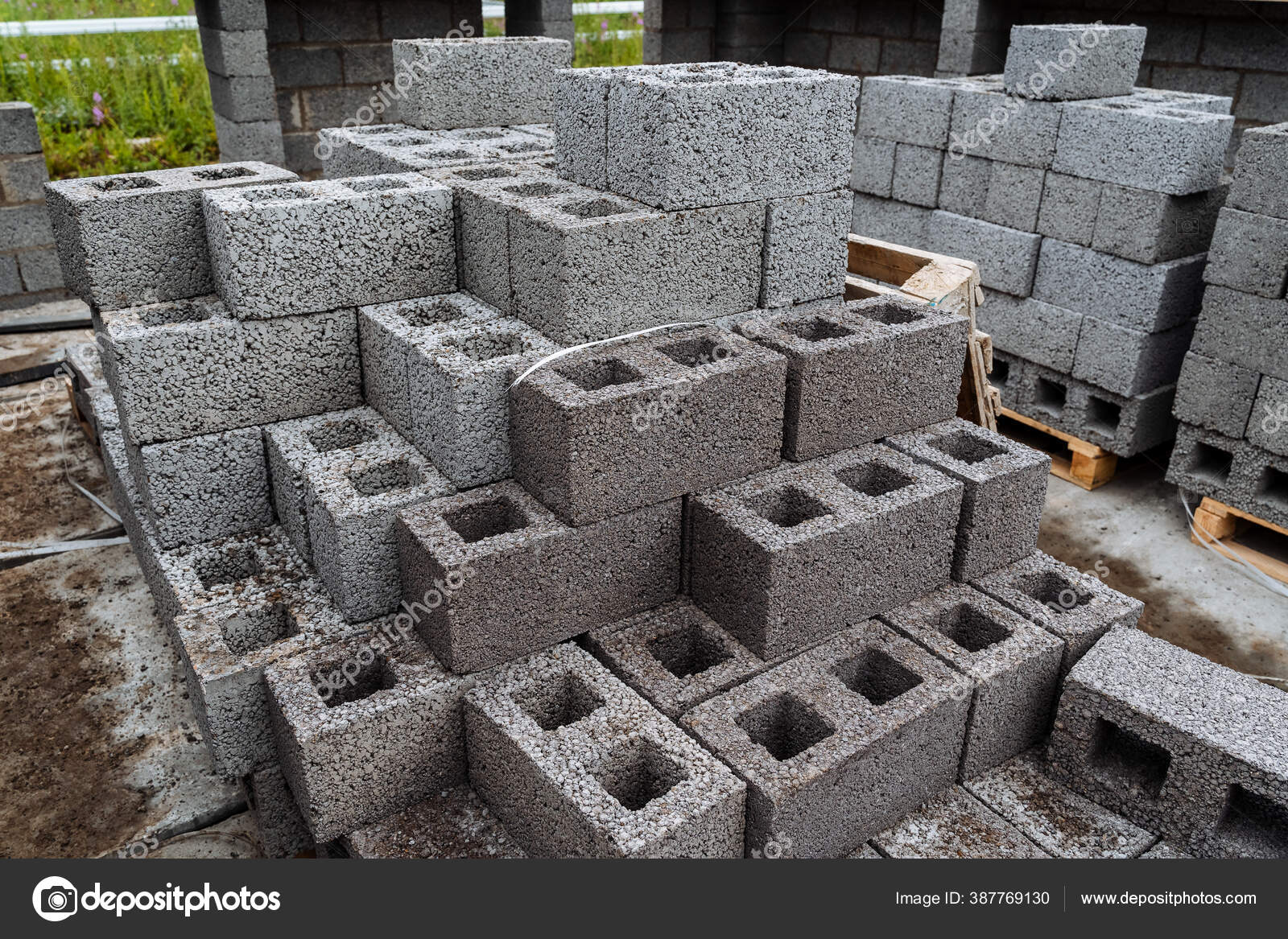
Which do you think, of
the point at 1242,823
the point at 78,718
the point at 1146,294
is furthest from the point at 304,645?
the point at 1146,294

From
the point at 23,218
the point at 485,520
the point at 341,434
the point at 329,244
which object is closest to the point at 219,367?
the point at 341,434

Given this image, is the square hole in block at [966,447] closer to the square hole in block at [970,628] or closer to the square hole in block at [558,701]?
the square hole in block at [970,628]

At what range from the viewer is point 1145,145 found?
19.2 feet

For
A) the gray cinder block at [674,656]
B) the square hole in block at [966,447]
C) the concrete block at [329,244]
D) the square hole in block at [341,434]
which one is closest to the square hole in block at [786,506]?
the gray cinder block at [674,656]

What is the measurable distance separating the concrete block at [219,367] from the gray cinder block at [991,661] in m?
2.44

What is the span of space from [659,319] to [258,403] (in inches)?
65.0

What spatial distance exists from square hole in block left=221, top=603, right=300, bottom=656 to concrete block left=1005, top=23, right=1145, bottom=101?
5390 mm

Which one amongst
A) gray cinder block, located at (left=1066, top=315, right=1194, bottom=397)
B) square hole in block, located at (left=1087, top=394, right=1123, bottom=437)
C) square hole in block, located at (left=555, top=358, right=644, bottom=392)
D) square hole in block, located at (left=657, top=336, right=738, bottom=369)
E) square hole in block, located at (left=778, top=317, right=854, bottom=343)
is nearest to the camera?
square hole in block, located at (left=555, top=358, right=644, bottom=392)

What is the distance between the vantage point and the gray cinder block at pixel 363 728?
316 cm

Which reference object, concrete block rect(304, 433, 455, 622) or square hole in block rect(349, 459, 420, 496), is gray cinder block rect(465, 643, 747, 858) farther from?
square hole in block rect(349, 459, 420, 496)

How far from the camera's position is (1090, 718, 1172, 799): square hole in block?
3.48 meters

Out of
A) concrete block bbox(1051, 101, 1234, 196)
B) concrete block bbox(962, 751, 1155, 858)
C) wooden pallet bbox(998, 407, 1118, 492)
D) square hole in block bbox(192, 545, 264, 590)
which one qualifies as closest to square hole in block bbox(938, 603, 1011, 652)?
concrete block bbox(962, 751, 1155, 858)

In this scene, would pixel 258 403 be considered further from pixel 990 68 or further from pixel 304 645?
pixel 990 68

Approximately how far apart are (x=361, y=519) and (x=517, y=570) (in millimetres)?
609
